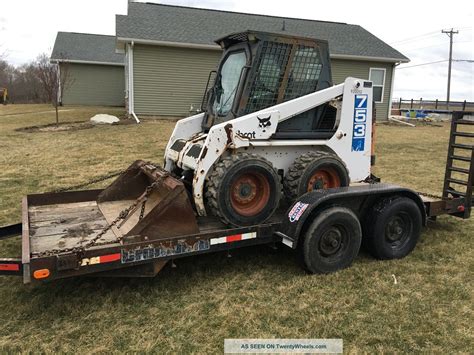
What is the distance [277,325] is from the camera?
11.5ft

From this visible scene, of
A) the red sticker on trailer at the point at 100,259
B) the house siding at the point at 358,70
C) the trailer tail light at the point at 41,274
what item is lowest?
the trailer tail light at the point at 41,274

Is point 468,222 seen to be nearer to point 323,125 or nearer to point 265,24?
point 323,125

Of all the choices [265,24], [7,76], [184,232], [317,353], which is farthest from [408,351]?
[7,76]

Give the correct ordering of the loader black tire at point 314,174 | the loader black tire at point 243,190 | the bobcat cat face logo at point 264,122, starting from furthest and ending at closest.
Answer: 1. the loader black tire at point 314,174
2. the bobcat cat face logo at point 264,122
3. the loader black tire at point 243,190

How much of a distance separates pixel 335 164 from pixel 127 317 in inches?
102

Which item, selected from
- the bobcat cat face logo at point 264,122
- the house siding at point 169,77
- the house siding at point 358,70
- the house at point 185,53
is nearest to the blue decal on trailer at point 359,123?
the bobcat cat face logo at point 264,122

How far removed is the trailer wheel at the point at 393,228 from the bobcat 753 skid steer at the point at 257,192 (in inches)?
0.5

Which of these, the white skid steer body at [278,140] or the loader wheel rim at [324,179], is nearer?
the white skid steer body at [278,140]

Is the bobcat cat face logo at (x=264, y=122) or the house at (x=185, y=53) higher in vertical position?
the house at (x=185, y=53)

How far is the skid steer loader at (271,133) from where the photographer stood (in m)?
4.20

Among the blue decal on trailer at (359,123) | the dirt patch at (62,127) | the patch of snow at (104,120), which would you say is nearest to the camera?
the blue decal on trailer at (359,123)

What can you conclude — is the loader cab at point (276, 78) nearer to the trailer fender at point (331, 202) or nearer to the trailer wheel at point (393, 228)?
the trailer fender at point (331, 202)

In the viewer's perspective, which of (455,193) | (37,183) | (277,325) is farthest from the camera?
(37,183)

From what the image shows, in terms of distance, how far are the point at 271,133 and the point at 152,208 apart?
1436mm
